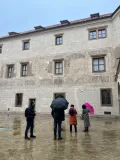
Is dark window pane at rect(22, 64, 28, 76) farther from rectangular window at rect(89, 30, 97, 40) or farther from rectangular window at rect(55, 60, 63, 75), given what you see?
rectangular window at rect(89, 30, 97, 40)

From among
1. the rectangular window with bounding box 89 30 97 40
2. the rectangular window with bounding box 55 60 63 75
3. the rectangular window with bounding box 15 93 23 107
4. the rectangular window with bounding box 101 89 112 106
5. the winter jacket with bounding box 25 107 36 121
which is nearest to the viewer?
the winter jacket with bounding box 25 107 36 121

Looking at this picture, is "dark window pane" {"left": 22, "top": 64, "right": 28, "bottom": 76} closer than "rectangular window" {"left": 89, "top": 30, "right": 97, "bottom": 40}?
No

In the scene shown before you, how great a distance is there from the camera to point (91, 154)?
561 cm

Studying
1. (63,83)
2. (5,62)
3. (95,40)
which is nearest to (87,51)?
(95,40)

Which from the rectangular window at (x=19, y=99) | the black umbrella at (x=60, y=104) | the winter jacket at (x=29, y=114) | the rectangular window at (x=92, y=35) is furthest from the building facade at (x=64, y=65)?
the winter jacket at (x=29, y=114)

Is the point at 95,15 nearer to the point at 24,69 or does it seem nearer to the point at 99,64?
the point at 99,64

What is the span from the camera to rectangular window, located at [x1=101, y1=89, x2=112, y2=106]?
1869 centimetres

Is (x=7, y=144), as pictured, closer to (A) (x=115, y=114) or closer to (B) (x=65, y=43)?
(A) (x=115, y=114)

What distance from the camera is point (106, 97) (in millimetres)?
18906

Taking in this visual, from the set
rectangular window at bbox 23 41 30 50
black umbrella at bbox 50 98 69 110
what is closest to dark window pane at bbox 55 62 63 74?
rectangular window at bbox 23 41 30 50

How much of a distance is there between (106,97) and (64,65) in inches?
247

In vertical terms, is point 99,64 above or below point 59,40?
below

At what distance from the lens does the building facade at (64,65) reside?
1927 cm

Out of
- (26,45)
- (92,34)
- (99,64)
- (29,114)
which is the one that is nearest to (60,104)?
(29,114)
